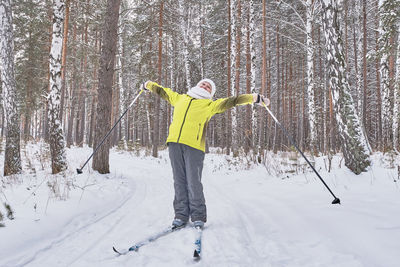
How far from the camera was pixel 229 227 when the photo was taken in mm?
3057

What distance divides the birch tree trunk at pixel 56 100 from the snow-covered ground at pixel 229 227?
1.86m

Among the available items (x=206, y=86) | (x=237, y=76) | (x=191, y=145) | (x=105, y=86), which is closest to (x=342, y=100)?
(x=206, y=86)

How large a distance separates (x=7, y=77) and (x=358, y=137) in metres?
8.81

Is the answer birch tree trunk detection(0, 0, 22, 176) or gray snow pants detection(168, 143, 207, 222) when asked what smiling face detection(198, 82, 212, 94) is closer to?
gray snow pants detection(168, 143, 207, 222)

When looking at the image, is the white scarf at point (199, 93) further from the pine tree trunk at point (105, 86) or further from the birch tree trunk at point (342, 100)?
the pine tree trunk at point (105, 86)

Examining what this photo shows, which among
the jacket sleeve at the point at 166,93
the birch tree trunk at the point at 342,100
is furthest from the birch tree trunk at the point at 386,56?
the jacket sleeve at the point at 166,93

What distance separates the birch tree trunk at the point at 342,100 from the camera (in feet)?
14.8

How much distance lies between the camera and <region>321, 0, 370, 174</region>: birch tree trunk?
4516mm

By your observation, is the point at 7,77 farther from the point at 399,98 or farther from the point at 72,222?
the point at 399,98

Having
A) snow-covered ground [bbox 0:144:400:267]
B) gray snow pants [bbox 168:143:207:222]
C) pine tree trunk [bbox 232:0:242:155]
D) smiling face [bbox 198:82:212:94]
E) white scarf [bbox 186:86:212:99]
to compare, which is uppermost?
pine tree trunk [bbox 232:0:242:155]

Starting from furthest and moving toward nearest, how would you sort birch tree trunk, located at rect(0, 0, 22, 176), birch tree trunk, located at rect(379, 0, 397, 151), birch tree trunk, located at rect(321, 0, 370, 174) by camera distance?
birch tree trunk, located at rect(379, 0, 397, 151)
birch tree trunk, located at rect(0, 0, 22, 176)
birch tree trunk, located at rect(321, 0, 370, 174)

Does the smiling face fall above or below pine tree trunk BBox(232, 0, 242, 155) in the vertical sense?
below

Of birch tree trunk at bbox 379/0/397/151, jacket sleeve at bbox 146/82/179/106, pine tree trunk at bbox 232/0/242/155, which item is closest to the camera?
jacket sleeve at bbox 146/82/179/106

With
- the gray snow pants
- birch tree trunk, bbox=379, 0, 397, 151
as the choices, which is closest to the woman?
the gray snow pants
